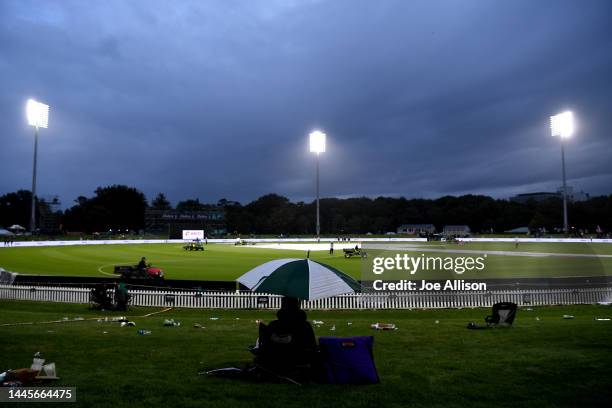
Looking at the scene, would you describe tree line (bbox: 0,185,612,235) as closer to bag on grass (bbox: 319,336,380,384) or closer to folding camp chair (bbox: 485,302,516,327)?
folding camp chair (bbox: 485,302,516,327)

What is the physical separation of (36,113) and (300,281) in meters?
69.0

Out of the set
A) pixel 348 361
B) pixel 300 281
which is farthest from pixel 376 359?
pixel 300 281

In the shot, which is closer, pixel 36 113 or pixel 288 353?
pixel 288 353

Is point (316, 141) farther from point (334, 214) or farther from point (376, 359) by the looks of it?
point (334, 214)

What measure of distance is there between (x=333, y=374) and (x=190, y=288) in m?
16.7

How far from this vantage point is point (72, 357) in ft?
28.1

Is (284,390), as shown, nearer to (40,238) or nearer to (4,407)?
(4,407)

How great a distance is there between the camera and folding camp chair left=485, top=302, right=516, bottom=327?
1312 cm

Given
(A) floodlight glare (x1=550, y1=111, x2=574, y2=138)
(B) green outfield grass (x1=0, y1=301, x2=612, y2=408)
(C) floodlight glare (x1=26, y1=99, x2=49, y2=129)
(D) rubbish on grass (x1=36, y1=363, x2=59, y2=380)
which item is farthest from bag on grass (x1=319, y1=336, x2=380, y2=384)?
(C) floodlight glare (x1=26, y1=99, x2=49, y2=129)

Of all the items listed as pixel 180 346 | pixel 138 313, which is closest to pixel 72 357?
pixel 180 346

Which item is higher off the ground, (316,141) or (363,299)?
(316,141)

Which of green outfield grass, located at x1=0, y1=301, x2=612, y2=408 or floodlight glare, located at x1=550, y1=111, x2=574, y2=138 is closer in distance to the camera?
green outfield grass, located at x1=0, y1=301, x2=612, y2=408

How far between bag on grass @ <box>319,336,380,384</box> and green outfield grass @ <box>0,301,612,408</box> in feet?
0.71

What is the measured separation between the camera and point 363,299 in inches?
770
